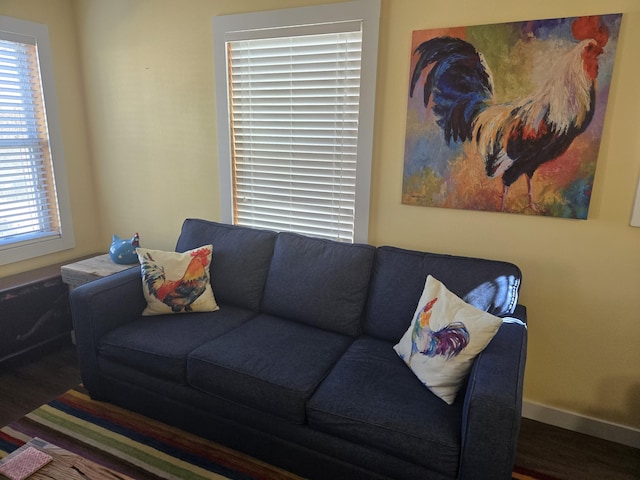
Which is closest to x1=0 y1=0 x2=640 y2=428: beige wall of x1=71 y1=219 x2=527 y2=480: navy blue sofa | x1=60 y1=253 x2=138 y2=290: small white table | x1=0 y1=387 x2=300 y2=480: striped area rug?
x1=71 y1=219 x2=527 y2=480: navy blue sofa

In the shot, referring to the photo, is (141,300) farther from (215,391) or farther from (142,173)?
(142,173)

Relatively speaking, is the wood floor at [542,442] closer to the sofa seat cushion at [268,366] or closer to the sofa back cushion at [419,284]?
the sofa back cushion at [419,284]

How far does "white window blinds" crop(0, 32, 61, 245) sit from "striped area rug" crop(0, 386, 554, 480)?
1313 mm

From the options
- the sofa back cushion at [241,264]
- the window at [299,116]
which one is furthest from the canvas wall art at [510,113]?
the sofa back cushion at [241,264]

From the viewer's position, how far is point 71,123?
122 inches

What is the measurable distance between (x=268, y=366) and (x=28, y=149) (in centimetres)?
234

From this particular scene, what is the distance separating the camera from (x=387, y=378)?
178cm

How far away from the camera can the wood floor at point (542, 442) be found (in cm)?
193

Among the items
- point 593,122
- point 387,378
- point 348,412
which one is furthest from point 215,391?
point 593,122

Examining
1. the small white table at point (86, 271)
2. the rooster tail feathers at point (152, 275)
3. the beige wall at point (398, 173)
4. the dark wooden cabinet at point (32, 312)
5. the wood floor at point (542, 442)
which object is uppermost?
the beige wall at point (398, 173)

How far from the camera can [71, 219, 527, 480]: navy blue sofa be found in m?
1.51

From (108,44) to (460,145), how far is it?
251 centimetres

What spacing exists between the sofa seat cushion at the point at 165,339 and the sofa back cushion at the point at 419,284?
748 millimetres

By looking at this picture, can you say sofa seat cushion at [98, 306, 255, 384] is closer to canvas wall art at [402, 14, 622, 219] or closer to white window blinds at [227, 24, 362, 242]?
white window blinds at [227, 24, 362, 242]
